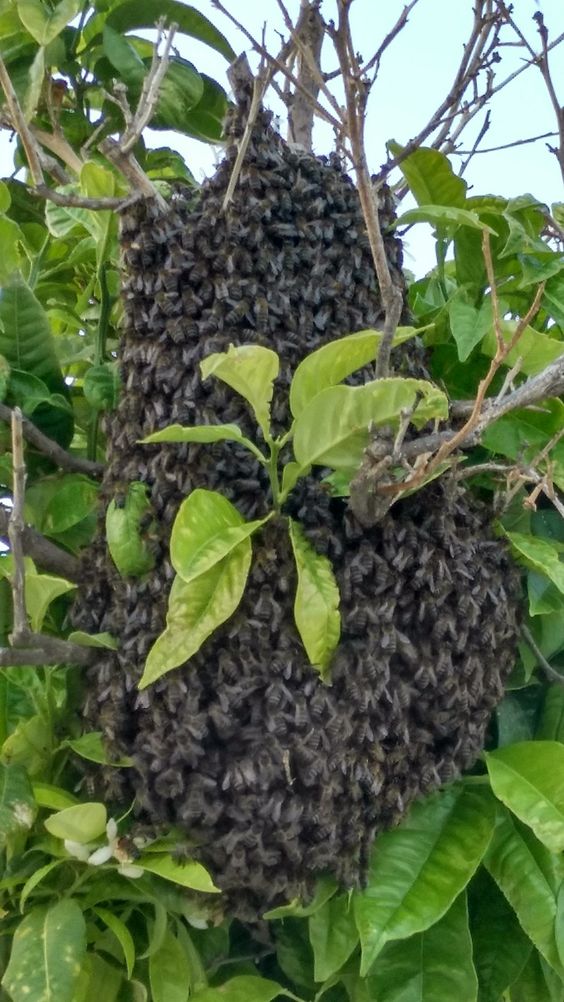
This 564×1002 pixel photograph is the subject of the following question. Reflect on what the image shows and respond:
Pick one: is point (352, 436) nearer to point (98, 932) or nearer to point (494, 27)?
point (98, 932)

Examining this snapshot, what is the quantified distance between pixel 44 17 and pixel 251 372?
1.37ft

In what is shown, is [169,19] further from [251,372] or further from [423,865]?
[423,865]

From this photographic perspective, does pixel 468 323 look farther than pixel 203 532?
Yes

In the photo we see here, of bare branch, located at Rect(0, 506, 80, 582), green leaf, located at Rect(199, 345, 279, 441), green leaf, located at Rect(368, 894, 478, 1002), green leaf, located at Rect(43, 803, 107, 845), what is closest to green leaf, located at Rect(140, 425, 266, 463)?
green leaf, located at Rect(199, 345, 279, 441)

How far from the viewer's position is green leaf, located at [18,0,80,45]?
0.83 meters

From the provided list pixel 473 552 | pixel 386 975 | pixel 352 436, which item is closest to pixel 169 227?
pixel 352 436

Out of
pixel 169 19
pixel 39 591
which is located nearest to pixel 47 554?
pixel 39 591

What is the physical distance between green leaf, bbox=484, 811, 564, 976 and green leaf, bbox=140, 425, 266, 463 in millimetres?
340

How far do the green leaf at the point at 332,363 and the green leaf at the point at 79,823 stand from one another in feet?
0.95

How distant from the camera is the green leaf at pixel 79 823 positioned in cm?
66

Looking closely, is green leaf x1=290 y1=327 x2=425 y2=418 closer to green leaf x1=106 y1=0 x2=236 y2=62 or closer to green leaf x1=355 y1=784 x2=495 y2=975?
green leaf x1=355 y1=784 x2=495 y2=975

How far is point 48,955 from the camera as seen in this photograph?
26.2 inches

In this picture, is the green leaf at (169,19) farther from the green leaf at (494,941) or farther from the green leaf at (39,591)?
the green leaf at (494,941)

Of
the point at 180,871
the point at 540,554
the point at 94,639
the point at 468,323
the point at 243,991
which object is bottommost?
the point at 243,991
